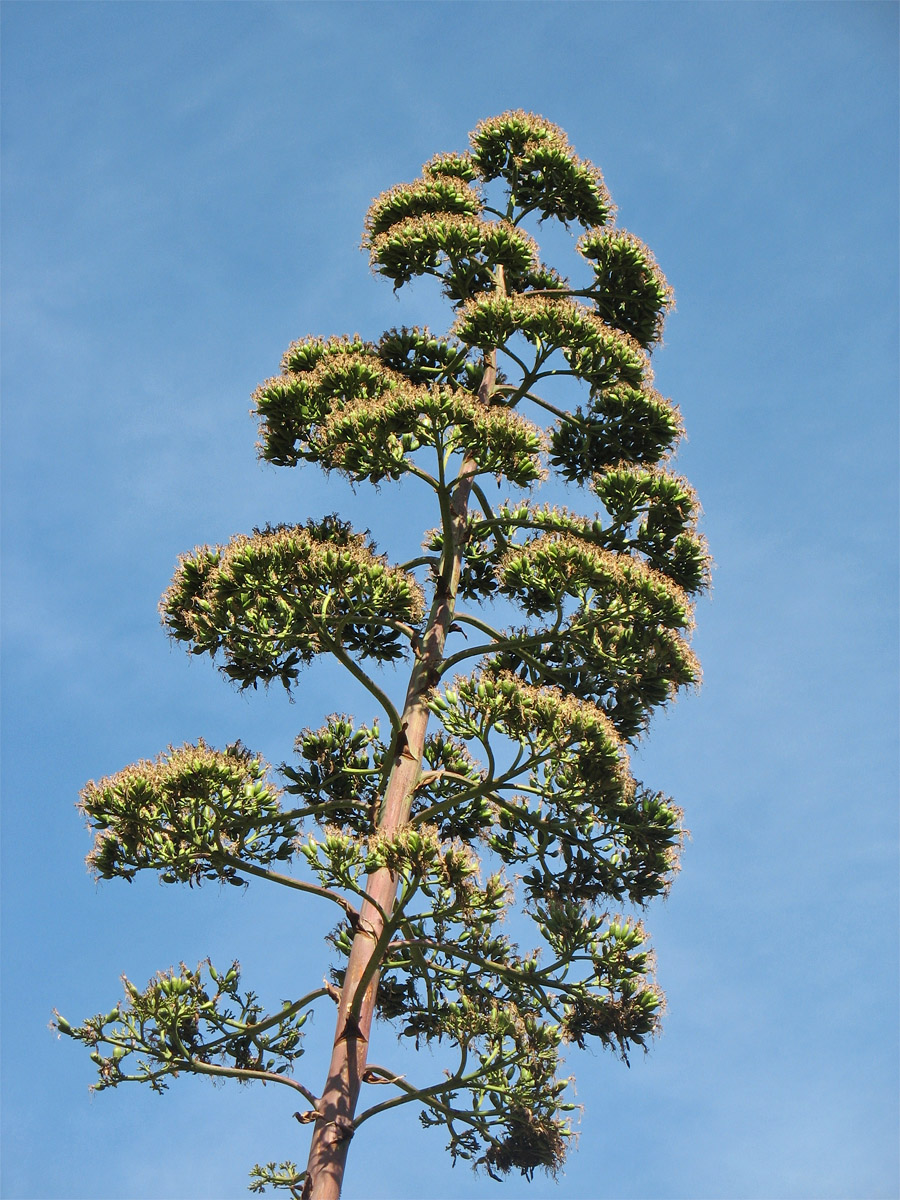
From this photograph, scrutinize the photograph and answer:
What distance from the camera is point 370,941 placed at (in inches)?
543

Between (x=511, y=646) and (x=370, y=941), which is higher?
(x=511, y=646)

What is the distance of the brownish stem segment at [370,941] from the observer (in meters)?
12.7

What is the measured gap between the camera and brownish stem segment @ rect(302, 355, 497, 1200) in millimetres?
12672

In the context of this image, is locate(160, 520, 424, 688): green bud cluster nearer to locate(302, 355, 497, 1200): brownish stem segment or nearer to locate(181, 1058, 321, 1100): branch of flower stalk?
locate(302, 355, 497, 1200): brownish stem segment

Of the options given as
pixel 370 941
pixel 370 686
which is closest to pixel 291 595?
pixel 370 686

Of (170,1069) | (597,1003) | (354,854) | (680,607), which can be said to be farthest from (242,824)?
(680,607)

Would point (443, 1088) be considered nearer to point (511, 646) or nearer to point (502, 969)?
point (502, 969)

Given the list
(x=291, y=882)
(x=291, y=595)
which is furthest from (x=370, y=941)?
(x=291, y=595)

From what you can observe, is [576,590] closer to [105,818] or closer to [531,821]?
[531,821]

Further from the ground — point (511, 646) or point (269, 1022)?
point (511, 646)

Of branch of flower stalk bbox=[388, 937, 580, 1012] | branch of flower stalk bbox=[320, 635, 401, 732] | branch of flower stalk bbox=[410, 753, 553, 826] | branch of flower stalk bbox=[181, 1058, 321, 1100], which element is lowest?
branch of flower stalk bbox=[181, 1058, 321, 1100]

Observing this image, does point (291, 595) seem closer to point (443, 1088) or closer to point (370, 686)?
point (370, 686)

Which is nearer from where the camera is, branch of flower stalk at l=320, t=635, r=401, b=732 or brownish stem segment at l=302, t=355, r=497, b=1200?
brownish stem segment at l=302, t=355, r=497, b=1200

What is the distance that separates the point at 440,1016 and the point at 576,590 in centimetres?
541
